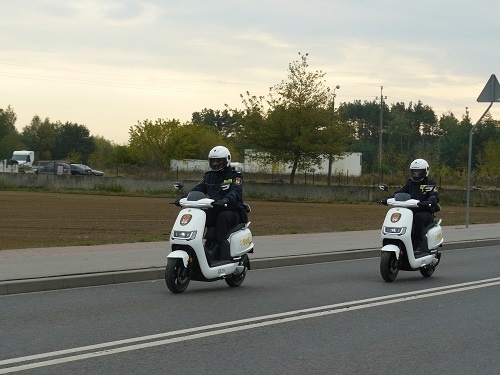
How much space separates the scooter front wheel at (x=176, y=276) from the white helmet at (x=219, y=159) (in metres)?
1.47

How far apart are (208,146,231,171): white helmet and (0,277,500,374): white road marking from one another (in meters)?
2.54

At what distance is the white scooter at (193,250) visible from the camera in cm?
1135

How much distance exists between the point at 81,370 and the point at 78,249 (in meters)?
9.74

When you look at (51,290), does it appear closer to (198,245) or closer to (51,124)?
(198,245)

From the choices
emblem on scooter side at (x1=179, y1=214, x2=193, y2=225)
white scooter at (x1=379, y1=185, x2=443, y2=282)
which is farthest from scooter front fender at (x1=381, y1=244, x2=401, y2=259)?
emblem on scooter side at (x1=179, y1=214, x2=193, y2=225)

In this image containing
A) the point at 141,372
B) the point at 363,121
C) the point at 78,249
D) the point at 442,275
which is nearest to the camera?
the point at 141,372

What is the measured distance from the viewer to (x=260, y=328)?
900 cm

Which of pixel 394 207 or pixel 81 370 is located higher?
pixel 394 207

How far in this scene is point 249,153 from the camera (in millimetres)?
56469

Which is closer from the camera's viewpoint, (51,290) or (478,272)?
(51,290)

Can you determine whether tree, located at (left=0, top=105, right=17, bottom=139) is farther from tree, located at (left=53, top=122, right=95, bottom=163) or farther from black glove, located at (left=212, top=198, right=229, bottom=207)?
black glove, located at (left=212, top=198, right=229, bottom=207)

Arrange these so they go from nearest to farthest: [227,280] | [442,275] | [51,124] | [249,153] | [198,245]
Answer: [198,245] → [227,280] → [442,275] → [249,153] → [51,124]

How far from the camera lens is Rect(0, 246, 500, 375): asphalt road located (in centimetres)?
723

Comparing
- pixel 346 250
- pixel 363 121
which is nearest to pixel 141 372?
pixel 346 250
